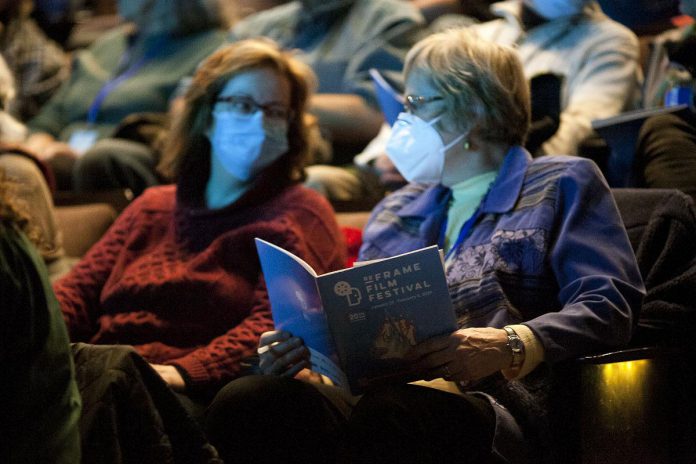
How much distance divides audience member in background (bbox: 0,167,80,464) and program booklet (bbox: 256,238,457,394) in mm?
426

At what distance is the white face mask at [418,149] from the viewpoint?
198 cm

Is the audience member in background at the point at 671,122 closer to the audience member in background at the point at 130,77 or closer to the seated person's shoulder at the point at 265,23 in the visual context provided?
the seated person's shoulder at the point at 265,23

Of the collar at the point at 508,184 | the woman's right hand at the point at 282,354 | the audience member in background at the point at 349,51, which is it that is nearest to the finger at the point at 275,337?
the woman's right hand at the point at 282,354

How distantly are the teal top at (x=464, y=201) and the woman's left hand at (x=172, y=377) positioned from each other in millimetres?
643

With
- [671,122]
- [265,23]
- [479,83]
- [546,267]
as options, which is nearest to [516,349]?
[546,267]

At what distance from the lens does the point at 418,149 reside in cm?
199

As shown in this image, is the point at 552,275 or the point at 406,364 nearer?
the point at 406,364

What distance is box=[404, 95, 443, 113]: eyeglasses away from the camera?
196 cm

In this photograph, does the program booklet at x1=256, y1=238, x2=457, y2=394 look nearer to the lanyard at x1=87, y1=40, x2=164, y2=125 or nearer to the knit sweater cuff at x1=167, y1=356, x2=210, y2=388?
the knit sweater cuff at x1=167, y1=356, x2=210, y2=388

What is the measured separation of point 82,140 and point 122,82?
0.34 meters

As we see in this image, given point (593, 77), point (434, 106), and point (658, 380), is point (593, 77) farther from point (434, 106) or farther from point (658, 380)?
point (658, 380)

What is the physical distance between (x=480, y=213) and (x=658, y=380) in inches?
18.6

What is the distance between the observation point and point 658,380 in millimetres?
1781

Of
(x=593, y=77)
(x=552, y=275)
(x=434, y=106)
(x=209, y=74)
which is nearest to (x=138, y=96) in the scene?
(x=209, y=74)
